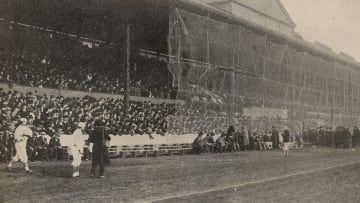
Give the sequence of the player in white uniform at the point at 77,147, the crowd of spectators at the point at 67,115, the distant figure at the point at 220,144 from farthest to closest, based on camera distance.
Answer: the distant figure at the point at 220,144
the crowd of spectators at the point at 67,115
the player in white uniform at the point at 77,147

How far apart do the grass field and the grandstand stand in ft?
24.6

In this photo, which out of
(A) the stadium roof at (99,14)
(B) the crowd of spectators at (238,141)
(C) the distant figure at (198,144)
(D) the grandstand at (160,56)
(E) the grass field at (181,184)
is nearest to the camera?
(E) the grass field at (181,184)

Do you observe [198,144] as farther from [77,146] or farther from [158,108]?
[77,146]

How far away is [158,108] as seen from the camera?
83.8ft

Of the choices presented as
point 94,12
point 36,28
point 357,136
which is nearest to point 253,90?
point 357,136

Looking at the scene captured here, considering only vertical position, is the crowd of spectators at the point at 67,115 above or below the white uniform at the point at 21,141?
above

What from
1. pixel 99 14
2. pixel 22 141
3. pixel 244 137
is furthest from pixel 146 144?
pixel 22 141

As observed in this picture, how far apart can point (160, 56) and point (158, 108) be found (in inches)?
208

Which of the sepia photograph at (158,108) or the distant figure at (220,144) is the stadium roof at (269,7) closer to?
the sepia photograph at (158,108)

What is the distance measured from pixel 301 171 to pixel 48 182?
7940 mm

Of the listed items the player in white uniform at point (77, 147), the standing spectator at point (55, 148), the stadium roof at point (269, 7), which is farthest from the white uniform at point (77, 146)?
the stadium roof at point (269, 7)

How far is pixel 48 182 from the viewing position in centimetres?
1144

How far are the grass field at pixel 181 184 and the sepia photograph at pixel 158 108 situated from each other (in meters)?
0.04

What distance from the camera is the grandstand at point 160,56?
2153cm
